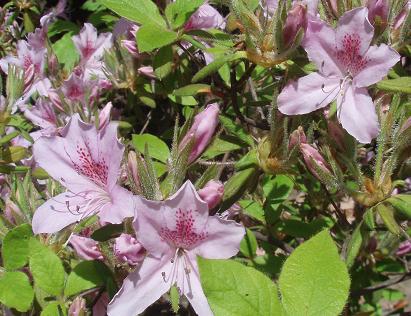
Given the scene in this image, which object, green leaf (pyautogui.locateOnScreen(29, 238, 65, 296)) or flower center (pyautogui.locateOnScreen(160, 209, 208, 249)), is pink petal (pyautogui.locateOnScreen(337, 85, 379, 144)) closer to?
flower center (pyautogui.locateOnScreen(160, 209, 208, 249))

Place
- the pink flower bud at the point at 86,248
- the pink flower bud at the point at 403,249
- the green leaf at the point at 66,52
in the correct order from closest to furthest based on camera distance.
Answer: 1. the pink flower bud at the point at 86,248
2. the pink flower bud at the point at 403,249
3. the green leaf at the point at 66,52

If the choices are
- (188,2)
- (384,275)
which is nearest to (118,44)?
(188,2)

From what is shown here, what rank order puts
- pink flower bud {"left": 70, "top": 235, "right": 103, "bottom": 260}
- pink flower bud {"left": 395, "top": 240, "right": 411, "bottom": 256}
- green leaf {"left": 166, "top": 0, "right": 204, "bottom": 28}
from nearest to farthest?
pink flower bud {"left": 70, "top": 235, "right": 103, "bottom": 260} < green leaf {"left": 166, "top": 0, "right": 204, "bottom": 28} < pink flower bud {"left": 395, "top": 240, "right": 411, "bottom": 256}

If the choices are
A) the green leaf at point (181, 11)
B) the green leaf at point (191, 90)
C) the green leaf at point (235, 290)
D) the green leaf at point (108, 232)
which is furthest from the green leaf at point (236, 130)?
the green leaf at point (235, 290)

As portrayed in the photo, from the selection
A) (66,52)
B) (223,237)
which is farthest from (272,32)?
(66,52)

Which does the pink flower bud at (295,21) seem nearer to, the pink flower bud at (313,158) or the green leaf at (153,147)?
the pink flower bud at (313,158)

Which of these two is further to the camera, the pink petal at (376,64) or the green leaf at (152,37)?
the green leaf at (152,37)

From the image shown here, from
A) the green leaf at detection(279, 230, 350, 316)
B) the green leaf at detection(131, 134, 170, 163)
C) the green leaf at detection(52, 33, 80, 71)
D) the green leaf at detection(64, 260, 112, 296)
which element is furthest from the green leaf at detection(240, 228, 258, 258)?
the green leaf at detection(52, 33, 80, 71)
